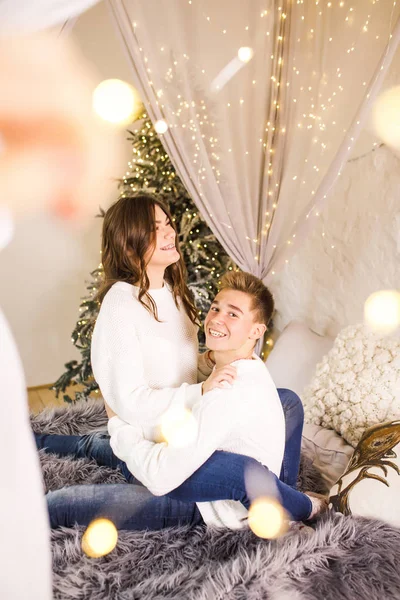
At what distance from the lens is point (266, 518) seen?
56.7 inches

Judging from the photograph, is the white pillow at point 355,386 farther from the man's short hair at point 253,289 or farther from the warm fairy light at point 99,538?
the warm fairy light at point 99,538

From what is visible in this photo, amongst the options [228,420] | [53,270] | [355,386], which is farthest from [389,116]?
[53,270]

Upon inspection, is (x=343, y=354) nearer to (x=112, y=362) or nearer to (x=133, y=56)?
(x=112, y=362)

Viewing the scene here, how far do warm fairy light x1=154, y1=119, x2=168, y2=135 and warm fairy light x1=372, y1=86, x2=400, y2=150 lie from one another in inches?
32.0

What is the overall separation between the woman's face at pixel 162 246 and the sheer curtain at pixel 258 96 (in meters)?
0.49

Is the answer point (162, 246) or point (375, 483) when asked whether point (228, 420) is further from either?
point (162, 246)

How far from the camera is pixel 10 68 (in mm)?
2875

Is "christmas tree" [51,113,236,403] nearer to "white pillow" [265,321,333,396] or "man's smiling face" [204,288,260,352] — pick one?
"white pillow" [265,321,333,396]

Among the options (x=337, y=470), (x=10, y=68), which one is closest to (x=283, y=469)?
(x=337, y=470)

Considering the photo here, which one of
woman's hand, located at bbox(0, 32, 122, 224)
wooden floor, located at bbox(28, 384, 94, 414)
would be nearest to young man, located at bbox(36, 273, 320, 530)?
wooden floor, located at bbox(28, 384, 94, 414)

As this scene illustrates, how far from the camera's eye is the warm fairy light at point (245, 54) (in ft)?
6.91

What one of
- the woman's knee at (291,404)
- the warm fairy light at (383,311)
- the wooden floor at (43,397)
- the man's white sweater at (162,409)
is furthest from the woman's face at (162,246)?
the wooden floor at (43,397)

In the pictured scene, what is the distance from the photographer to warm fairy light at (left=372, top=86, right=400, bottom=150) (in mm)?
2039

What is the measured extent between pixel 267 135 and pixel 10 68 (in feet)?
5.10
